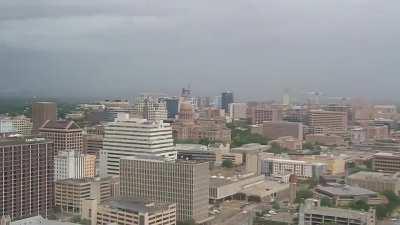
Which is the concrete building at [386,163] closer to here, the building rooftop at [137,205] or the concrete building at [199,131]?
the concrete building at [199,131]

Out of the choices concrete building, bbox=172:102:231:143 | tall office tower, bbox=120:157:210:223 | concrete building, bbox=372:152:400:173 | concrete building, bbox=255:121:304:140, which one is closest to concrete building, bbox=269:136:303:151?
concrete building, bbox=255:121:304:140

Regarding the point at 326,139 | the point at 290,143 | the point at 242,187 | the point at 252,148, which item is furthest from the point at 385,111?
the point at 242,187

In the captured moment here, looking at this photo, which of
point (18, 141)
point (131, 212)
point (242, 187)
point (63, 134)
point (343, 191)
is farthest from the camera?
point (63, 134)

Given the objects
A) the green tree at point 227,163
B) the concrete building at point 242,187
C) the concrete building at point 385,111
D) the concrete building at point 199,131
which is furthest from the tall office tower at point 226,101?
the concrete building at point 242,187

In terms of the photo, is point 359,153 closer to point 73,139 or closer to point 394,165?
point 394,165

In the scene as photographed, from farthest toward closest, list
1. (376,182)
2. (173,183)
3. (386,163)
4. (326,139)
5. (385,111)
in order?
(385,111)
(326,139)
(386,163)
(376,182)
(173,183)

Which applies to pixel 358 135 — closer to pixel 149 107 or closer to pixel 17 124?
pixel 149 107
